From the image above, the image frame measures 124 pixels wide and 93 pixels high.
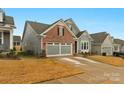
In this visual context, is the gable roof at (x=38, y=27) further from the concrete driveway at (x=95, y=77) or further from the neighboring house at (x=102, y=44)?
the neighboring house at (x=102, y=44)

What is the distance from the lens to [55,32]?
2198 cm

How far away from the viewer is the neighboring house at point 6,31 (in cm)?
1775

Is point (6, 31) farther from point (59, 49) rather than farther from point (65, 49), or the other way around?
point (65, 49)

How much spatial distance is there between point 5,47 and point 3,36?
139 cm

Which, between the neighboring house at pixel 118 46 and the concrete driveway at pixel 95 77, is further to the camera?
the neighboring house at pixel 118 46

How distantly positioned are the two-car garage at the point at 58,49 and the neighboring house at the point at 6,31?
5147 mm

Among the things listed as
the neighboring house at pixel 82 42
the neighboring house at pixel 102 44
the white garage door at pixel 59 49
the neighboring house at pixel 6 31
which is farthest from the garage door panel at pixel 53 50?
the neighboring house at pixel 102 44

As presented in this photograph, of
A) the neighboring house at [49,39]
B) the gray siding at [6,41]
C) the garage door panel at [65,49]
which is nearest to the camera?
the gray siding at [6,41]

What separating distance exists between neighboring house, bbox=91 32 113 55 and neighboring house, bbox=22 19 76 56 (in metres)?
9.07

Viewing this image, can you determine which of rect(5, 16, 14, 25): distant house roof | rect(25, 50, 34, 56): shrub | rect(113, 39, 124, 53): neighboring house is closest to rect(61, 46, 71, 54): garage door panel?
rect(25, 50, 34, 56): shrub

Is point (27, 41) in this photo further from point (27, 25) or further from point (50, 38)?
point (50, 38)

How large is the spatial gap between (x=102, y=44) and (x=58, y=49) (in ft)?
42.2
